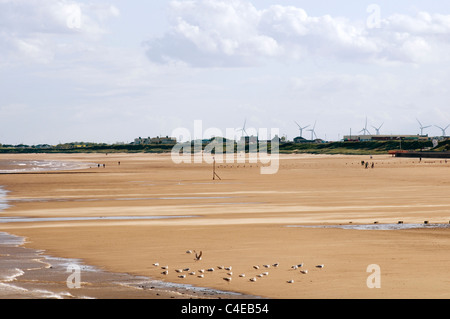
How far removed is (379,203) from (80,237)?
18.9 m

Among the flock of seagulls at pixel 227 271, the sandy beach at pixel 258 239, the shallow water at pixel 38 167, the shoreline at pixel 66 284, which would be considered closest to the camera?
the shoreline at pixel 66 284

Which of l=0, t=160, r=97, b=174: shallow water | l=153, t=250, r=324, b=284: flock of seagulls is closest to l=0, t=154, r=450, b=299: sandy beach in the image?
l=153, t=250, r=324, b=284: flock of seagulls

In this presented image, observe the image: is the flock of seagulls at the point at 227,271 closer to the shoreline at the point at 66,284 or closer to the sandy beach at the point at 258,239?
the sandy beach at the point at 258,239

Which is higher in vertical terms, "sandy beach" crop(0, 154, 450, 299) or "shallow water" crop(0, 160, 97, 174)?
"shallow water" crop(0, 160, 97, 174)

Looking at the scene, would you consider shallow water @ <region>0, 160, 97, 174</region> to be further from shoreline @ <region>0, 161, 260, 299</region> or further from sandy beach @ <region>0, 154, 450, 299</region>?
shoreline @ <region>0, 161, 260, 299</region>

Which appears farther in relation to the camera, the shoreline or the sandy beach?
the sandy beach

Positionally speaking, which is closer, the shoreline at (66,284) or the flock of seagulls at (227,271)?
the shoreline at (66,284)

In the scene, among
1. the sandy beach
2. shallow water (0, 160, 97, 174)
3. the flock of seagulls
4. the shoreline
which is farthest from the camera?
shallow water (0, 160, 97, 174)

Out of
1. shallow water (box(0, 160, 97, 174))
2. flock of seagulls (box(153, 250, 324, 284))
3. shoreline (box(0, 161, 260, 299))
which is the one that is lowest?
shoreline (box(0, 161, 260, 299))

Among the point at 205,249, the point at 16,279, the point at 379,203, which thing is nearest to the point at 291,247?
the point at 205,249

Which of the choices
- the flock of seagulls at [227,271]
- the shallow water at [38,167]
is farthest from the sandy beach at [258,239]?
the shallow water at [38,167]

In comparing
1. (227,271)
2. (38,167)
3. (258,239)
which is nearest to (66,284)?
(227,271)

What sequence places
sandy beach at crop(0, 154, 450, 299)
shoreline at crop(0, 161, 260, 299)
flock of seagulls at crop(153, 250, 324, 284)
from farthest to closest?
flock of seagulls at crop(153, 250, 324, 284)
sandy beach at crop(0, 154, 450, 299)
shoreline at crop(0, 161, 260, 299)
